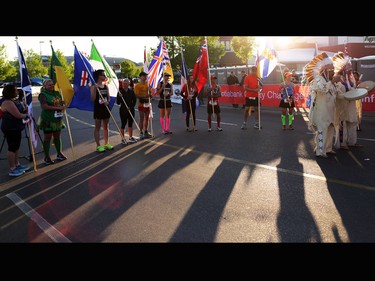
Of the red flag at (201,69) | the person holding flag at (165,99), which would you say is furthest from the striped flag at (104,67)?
the red flag at (201,69)

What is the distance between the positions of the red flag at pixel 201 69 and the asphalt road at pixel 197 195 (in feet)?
9.95

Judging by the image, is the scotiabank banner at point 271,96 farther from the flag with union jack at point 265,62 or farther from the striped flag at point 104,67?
the striped flag at point 104,67

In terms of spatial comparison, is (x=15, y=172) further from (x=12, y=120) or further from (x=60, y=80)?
(x=60, y=80)

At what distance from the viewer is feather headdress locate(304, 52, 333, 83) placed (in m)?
7.25

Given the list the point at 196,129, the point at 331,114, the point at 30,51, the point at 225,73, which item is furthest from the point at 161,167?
the point at 30,51

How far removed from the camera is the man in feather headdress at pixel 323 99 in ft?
23.6

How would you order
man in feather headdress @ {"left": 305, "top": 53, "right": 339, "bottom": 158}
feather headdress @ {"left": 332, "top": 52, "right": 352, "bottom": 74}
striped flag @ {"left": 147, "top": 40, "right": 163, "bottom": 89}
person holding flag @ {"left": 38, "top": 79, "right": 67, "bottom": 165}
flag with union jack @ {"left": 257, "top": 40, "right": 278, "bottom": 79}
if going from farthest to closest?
flag with union jack @ {"left": 257, "top": 40, "right": 278, "bottom": 79}, striped flag @ {"left": 147, "top": 40, "right": 163, "bottom": 89}, feather headdress @ {"left": 332, "top": 52, "right": 352, "bottom": 74}, person holding flag @ {"left": 38, "top": 79, "right": 67, "bottom": 165}, man in feather headdress @ {"left": 305, "top": 53, "right": 339, "bottom": 158}

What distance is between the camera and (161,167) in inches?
277

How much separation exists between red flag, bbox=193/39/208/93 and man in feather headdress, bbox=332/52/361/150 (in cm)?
434

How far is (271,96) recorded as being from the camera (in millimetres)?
17359

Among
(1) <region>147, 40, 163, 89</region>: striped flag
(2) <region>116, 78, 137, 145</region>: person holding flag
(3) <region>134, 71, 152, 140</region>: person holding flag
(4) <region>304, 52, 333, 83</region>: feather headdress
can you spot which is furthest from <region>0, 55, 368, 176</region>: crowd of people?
(1) <region>147, 40, 163, 89</region>: striped flag

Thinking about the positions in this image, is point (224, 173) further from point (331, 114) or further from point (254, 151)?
point (331, 114)

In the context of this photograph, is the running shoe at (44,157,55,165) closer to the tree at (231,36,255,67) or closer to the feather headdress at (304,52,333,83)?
the feather headdress at (304,52,333,83)

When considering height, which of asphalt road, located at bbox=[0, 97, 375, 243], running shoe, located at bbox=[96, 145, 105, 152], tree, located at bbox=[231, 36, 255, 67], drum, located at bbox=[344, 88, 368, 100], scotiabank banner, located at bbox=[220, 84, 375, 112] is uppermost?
tree, located at bbox=[231, 36, 255, 67]
